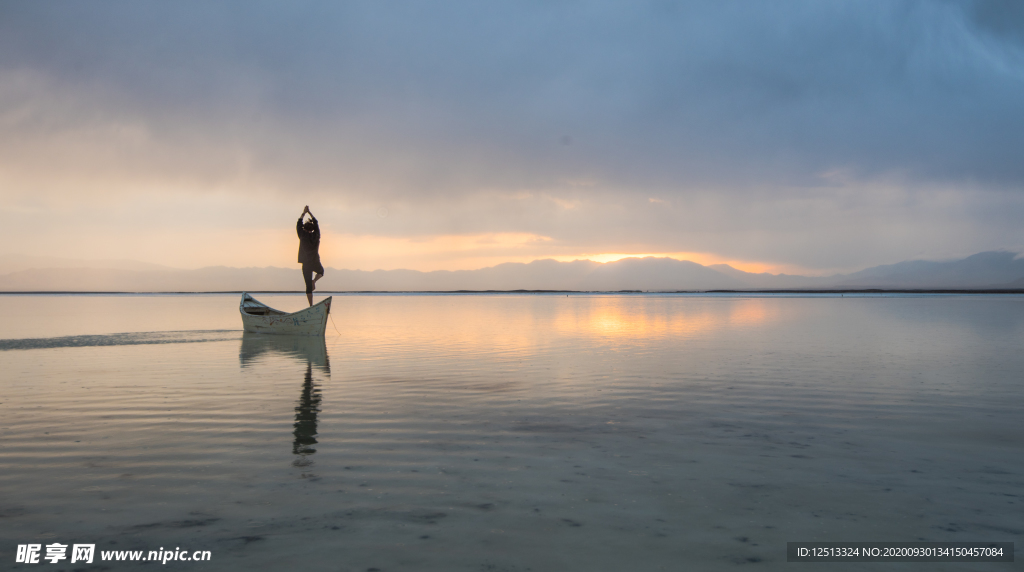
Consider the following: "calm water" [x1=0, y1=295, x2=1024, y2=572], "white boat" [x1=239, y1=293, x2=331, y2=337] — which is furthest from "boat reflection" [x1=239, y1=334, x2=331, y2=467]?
"white boat" [x1=239, y1=293, x2=331, y2=337]

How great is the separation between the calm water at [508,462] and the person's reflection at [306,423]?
9 cm

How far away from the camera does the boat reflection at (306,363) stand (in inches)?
421

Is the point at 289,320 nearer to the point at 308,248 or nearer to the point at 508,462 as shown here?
the point at 308,248

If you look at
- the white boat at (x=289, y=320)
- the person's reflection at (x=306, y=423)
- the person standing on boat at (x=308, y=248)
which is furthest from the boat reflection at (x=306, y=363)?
the person standing on boat at (x=308, y=248)

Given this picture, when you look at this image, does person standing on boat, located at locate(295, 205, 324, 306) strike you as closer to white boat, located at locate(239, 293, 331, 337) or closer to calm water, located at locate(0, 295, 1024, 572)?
white boat, located at locate(239, 293, 331, 337)

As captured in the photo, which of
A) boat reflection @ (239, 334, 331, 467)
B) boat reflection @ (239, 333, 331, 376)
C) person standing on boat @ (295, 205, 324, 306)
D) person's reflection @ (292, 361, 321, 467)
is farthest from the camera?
person standing on boat @ (295, 205, 324, 306)

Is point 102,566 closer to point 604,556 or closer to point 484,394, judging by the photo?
point 604,556

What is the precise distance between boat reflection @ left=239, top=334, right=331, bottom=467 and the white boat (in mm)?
456

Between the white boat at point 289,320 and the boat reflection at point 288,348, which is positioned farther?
the white boat at point 289,320

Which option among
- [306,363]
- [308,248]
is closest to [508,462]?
[306,363]

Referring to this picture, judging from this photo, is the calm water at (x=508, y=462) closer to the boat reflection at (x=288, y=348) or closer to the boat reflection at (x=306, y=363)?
the boat reflection at (x=306, y=363)

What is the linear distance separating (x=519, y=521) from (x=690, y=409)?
7.97 m

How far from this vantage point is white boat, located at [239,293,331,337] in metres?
34.7

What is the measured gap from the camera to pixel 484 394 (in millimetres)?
15945
